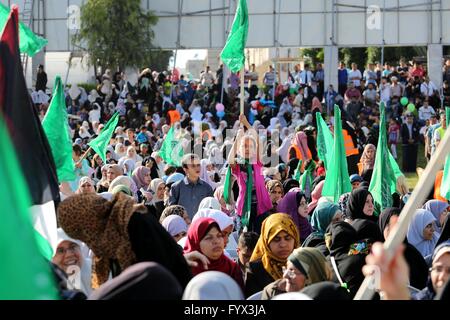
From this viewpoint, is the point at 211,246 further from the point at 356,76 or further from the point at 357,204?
the point at 356,76

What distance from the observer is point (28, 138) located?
21.1ft

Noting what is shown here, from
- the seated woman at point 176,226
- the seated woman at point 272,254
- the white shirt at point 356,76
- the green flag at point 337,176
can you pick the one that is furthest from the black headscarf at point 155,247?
the white shirt at point 356,76

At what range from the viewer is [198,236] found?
7418mm

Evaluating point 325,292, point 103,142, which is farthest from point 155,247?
point 103,142

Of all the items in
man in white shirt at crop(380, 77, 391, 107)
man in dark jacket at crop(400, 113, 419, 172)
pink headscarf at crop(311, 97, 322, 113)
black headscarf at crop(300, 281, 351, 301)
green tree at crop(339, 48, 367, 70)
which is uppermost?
green tree at crop(339, 48, 367, 70)

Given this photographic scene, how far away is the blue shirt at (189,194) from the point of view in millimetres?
11930

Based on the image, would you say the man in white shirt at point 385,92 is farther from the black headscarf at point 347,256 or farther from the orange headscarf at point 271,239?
the orange headscarf at point 271,239

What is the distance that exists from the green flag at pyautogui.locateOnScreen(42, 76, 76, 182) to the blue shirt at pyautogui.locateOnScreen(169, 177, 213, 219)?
1.78 meters

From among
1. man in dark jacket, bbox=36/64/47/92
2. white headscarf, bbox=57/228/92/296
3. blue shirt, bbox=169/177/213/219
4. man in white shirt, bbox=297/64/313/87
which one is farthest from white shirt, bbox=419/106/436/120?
white headscarf, bbox=57/228/92/296

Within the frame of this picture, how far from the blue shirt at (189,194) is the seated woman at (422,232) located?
120 inches

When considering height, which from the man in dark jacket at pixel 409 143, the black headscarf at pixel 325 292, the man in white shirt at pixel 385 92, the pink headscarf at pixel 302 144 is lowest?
the man in dark jacket at pixel 409 143

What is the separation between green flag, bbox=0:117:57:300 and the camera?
3.96 meters

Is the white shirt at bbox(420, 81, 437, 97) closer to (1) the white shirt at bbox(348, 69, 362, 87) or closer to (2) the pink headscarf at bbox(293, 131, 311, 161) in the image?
(1) the white shirt at bbox(348, 69, 362, 87)
